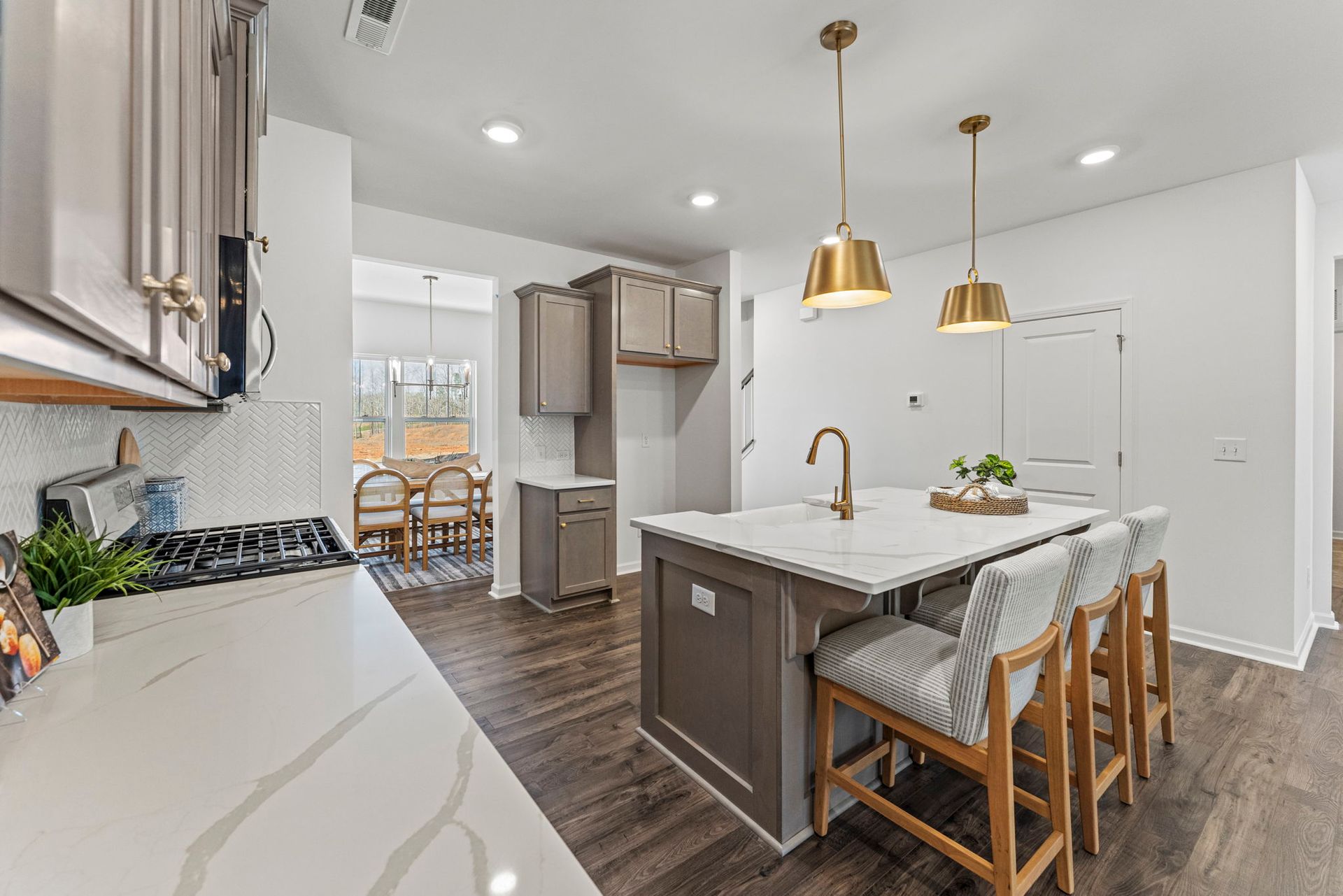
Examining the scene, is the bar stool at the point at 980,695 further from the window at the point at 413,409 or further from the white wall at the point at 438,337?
the window at the point at 413,409

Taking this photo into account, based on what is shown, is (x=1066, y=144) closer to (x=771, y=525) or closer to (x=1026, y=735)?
(x=771, y=525)

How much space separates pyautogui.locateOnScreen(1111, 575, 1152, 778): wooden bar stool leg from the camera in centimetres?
200

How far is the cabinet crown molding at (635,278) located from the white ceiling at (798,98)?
0.42m

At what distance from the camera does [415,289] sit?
19.5 ft

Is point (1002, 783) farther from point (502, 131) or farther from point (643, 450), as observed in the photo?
point (643, 450)

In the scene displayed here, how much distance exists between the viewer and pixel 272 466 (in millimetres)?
2369

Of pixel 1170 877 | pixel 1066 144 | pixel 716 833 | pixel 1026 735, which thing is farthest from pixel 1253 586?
pixel 716 833

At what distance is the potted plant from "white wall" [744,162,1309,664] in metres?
4.44

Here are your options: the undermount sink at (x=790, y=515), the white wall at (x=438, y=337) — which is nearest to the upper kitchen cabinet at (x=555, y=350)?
the undermount sink at (x=790, y=515)

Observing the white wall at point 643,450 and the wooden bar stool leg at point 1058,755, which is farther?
the white wall at point 643,450

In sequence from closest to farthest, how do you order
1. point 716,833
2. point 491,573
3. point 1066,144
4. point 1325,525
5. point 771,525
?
point 716,833, point 771,525, point 1066,144, point 1325,525, point 491,573

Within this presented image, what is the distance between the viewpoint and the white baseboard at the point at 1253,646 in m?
2.92

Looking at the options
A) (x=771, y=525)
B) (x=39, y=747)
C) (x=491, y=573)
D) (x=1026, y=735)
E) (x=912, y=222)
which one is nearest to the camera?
(x=39, y=747)

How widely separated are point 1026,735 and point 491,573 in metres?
3.76
